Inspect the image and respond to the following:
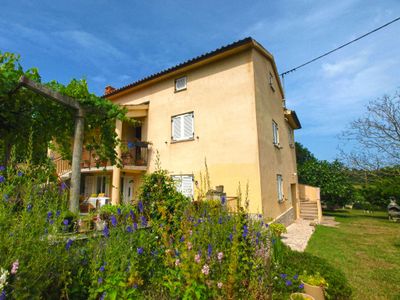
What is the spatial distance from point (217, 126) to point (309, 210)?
10.4m

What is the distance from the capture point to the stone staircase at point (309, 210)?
16.0 meters

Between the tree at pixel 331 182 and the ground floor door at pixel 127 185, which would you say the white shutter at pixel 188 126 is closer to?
the ground floor door at pixel 127 185

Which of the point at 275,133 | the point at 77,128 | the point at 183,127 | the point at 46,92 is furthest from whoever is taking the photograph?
the point at 275,133

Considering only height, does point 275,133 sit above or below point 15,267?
above

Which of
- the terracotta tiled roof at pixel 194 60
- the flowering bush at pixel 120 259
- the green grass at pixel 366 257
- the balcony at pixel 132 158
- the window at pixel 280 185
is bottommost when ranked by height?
the green grass at pixel 366 257

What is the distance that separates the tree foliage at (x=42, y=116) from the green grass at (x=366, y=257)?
25.8ft

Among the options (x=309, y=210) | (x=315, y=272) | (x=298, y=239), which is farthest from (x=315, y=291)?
(x=309, y=210)

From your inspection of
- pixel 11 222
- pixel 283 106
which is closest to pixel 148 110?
pixel 283 106

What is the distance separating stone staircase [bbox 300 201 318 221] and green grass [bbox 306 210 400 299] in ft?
14.8

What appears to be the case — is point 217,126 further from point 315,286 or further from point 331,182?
point 331,182

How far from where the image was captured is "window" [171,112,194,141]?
40.7 ft

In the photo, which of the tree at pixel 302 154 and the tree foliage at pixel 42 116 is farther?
the tree at pixel 302 154

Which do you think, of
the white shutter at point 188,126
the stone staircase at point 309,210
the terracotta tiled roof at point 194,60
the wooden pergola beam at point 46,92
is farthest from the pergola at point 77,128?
the stone staircase at point 309,210

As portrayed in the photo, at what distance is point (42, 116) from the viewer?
265 inches
